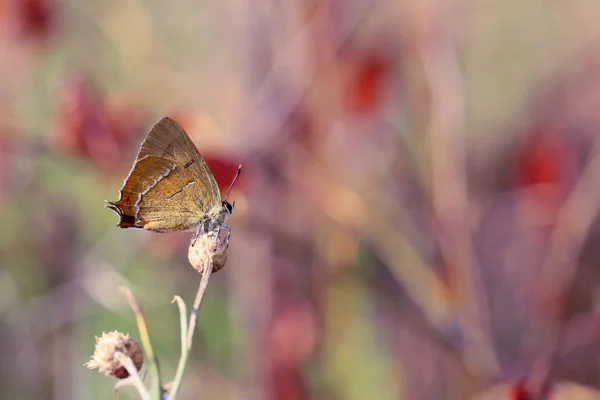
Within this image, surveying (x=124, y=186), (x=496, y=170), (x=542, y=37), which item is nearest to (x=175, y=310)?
(x=496, y=170)

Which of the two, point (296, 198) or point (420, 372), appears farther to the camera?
point (420, 372)

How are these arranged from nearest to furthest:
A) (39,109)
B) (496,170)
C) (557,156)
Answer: (557,156)
(496,170)
(39,109)

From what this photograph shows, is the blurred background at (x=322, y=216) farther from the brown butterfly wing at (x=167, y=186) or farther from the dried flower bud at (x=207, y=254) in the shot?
the dried flower bud at (x=207, y=254)

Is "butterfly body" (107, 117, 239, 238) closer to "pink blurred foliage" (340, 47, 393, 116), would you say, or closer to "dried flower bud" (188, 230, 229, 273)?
"dried flower bud" (188, 230, 229, 273)

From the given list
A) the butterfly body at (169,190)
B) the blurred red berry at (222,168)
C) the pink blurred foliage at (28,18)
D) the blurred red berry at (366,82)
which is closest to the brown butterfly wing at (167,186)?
the butterfly body at (169,190)

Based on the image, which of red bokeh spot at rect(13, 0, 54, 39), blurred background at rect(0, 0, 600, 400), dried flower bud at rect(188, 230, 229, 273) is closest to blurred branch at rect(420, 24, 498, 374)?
blurred background at rect(0, 0, 600, 400)

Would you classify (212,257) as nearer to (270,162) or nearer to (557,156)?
(270,162)
